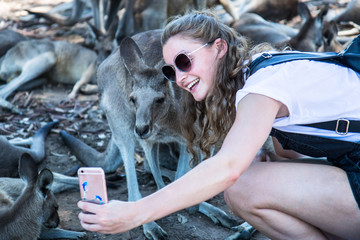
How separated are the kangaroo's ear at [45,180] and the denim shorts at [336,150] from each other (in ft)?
4.01

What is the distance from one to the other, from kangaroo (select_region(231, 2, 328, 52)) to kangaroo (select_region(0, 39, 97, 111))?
1.92 meters

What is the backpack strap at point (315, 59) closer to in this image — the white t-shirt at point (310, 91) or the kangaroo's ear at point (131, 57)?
the white t-shirt at point (310, 91)

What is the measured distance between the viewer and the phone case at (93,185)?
58.4 inches

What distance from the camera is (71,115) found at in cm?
453

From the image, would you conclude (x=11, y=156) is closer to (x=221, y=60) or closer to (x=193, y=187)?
(x=221, y=60)

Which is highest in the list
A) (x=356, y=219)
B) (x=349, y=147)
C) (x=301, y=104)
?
(x=301, y=104)

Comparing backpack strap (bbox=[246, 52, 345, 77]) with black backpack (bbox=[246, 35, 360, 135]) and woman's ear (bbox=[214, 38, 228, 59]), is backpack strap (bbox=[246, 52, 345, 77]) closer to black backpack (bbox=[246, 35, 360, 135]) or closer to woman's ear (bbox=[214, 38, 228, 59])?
black backpack (bbox=[246, 35, 360, 135])

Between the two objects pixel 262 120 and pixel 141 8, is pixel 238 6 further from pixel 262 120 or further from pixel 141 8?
pixel 262 120

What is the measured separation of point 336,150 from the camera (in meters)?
1.76

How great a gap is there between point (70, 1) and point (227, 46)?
7.03m

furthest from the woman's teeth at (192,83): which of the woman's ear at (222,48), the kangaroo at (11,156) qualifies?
the kangaroo at (11,156)

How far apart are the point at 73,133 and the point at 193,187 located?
2.78 meters

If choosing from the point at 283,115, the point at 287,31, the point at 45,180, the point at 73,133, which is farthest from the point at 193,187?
the point at 287,31

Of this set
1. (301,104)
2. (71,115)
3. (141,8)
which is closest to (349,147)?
(301,104)
